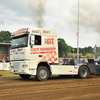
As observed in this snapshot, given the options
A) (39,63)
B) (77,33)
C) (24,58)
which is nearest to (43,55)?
(39,63)

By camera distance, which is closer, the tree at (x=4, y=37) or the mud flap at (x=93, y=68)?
the mud flap at (x=93, y=68)

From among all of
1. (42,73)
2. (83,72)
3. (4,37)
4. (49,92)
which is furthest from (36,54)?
(4,37)

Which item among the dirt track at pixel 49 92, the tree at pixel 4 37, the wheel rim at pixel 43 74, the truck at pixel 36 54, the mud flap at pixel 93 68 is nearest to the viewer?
the dirt track at pixel 49 92

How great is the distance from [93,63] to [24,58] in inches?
236

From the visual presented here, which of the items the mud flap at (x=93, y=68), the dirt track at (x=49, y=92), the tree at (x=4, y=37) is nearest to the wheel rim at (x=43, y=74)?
the dirt track at (x=49, y=92)

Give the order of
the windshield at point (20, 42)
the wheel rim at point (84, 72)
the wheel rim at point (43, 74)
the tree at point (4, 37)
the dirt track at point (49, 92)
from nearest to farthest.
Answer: the dirt track at point (49, 92) → the windshield at point (20, 42) → the wheel rim at point (43, 74) → the wheel rim at point (84, 72) → the tree at point (4, 37)

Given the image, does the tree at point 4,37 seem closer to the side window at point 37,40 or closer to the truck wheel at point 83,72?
the truck wheel at point 83,72

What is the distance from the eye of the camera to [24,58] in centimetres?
1016

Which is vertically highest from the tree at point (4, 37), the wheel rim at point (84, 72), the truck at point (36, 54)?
the tree at point (4, 37)

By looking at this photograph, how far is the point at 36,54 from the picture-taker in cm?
1042

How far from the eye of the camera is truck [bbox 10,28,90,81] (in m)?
10.2

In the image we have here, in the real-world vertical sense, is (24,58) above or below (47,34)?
below

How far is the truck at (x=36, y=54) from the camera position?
1019 cm

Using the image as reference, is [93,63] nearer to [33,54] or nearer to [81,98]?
[33,54]
